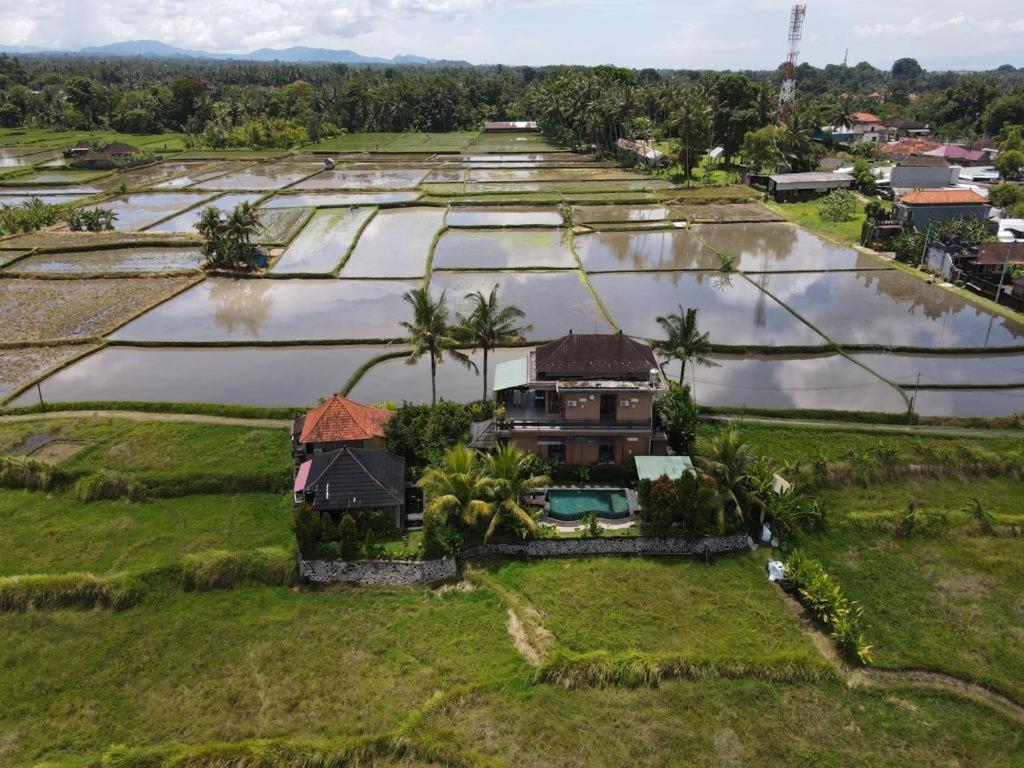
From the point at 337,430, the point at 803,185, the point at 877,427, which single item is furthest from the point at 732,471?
the point at 803,185

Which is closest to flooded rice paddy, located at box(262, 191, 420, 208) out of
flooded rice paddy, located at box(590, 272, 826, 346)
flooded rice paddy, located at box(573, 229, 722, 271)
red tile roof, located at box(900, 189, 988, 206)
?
flooded rice paddy, located at box(573, 229, 722, 271)

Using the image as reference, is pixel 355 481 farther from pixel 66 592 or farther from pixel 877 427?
pixel 877 427

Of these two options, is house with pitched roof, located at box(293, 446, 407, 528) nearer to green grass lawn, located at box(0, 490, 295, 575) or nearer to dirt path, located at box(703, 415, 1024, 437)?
green grass lawn, located at box(0, 490, 295, 575)

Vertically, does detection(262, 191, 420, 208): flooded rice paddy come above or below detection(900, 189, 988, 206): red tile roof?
below

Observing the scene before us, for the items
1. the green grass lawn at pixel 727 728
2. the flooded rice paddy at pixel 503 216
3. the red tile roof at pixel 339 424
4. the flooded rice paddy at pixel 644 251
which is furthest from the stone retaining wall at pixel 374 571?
the flooded rice paddy at pixel 503 216

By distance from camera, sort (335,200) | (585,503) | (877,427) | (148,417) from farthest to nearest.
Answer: (335,200)
(148,417)
(877,427)
(585,503)

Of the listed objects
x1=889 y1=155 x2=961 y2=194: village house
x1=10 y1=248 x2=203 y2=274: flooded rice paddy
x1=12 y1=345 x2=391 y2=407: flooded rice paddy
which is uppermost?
x1=889 y1=155 x2=961 y2=194: village house
